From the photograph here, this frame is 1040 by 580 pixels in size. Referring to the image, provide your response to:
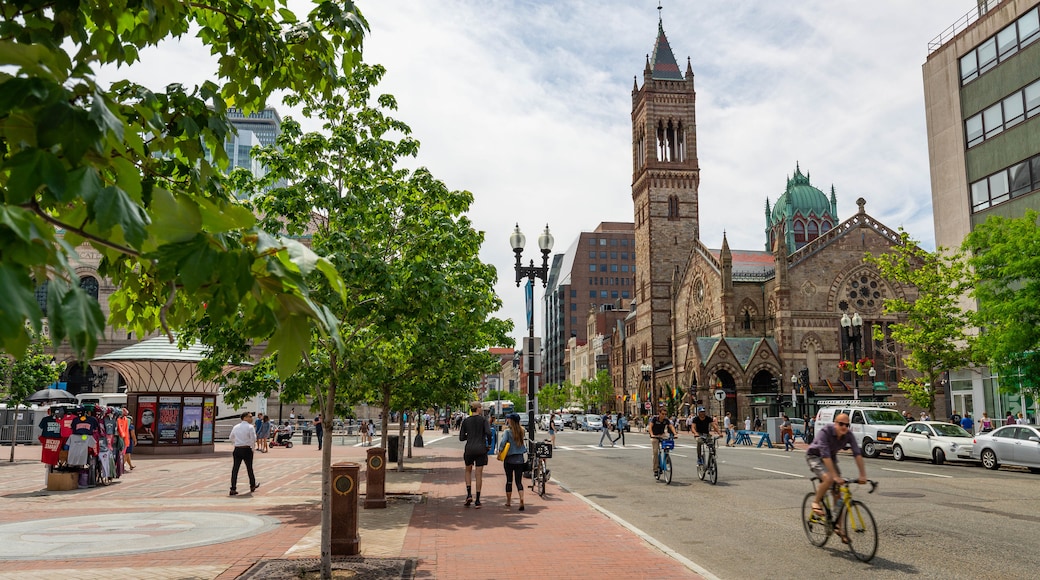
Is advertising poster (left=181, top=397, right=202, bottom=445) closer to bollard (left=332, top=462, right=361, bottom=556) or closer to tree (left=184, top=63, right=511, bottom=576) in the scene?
tree (left=184, top=63, right=511, bottom=576)

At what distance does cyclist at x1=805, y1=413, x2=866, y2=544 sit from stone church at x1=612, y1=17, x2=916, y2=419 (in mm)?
42832

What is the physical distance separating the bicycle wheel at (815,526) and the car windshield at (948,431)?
60.0ft

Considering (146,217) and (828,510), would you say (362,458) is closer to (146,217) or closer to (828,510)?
(828,510)

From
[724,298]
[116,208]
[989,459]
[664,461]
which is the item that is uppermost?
[724,298]

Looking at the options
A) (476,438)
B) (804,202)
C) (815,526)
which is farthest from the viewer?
(804,202)

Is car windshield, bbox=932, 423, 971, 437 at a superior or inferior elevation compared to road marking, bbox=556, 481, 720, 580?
superior

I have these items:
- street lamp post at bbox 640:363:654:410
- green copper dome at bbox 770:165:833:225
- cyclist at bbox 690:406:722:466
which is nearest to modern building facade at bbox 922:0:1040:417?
cyclist at bbox 690:406:722:466

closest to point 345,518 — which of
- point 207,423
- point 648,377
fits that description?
point 207,423

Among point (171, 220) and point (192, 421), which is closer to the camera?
point (171, 220)

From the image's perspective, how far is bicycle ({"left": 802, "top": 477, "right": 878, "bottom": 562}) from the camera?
31.0 feet

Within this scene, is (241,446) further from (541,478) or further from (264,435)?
(264,435)

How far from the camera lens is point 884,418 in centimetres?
2988

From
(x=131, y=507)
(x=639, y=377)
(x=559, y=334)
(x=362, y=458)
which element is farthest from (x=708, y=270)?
(x=559, y=334)

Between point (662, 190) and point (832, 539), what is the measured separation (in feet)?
233
